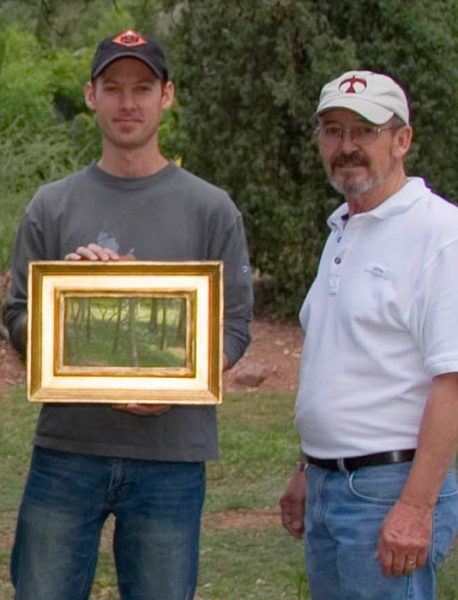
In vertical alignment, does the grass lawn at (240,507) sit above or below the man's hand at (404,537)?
below

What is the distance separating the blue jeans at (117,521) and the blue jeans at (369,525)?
41cm

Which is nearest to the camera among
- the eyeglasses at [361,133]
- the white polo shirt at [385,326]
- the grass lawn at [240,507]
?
the white polo shirt at [385,326]

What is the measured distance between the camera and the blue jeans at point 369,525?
3.44 metres

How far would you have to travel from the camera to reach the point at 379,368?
3.42 metres

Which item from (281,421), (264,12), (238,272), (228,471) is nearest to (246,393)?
(281,421)

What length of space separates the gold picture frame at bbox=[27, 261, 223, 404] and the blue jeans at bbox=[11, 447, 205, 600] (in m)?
0.31

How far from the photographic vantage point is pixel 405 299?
3359mm

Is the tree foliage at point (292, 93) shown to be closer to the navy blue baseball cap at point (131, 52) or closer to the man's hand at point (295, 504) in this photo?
the navy blue baseball cap at point (131, 52)

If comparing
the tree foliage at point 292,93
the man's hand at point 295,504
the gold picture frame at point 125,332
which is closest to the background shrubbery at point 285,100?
the tree foliage at point 292,93

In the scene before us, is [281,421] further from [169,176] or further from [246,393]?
[169,176]

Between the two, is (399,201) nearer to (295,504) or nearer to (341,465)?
(341,465)

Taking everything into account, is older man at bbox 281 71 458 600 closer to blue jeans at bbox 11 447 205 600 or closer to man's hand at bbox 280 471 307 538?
man's hand at bbox 280 471 307 538

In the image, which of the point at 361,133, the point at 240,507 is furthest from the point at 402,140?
the point at 240,507

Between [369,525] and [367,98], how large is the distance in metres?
1.11
